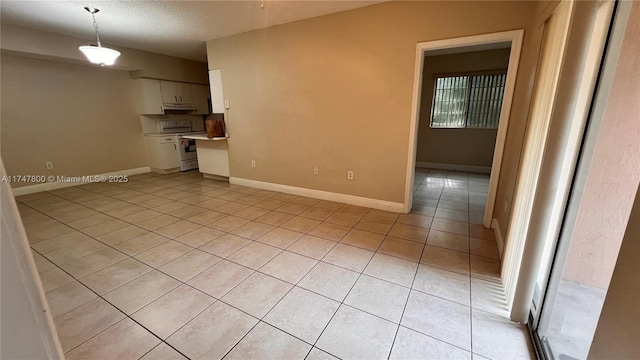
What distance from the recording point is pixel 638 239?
692 millimetres

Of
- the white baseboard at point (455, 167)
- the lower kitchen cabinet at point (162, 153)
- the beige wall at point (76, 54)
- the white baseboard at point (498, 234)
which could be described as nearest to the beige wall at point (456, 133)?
the white baseboard at point (455, 167)

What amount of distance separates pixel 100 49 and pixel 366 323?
153 inches

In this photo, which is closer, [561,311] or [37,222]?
[561,311]

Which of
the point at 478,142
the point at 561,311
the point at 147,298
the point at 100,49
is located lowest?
the point at 147,298

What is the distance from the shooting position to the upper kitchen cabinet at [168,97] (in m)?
5.31

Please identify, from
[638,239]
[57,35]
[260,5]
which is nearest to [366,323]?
[638,239]

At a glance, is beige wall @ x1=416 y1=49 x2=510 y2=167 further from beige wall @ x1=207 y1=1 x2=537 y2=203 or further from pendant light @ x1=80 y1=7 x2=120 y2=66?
pendant light @ x1=80 y1=7 x2=120 y2=66

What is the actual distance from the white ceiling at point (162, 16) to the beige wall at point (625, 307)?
3.02 meters

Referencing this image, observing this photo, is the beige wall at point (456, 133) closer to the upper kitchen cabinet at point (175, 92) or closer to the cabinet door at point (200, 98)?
the cabinet door at point (200, 98)

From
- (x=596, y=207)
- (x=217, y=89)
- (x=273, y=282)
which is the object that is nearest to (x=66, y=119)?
(x=217, y=89)

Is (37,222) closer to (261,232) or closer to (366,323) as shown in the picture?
(261,232)

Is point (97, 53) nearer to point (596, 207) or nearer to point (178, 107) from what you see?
point (178, 107)

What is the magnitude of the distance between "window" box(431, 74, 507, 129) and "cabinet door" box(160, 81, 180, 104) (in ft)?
19.2

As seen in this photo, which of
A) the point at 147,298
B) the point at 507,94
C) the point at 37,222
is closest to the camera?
the point at 147,298
